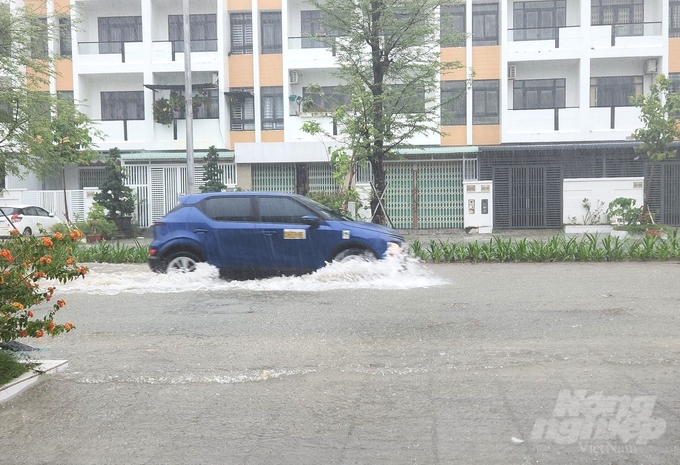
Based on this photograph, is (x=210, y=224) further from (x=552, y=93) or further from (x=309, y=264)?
(x=552, y=93)

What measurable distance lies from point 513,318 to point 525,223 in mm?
19047

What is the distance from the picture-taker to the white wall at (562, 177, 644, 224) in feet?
77.6

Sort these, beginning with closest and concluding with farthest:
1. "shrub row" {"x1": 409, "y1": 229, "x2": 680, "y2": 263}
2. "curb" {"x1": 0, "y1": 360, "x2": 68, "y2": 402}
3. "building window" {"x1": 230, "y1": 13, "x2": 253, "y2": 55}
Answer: "curb" {"x1": 0, "y1": 360, "x2": 68, "y2": 402}
"shrub row" {"x1": 409, "y1": 229, "x2": 680, "y2": 263}
"building window" {"x1": 230, "y1": 13, "x2": 253, "y2": 55}

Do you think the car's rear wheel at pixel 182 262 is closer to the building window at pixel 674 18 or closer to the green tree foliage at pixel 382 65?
the green tree foliage at pixel 382 65

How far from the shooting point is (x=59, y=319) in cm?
848

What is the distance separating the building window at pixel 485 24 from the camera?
27.8 meters

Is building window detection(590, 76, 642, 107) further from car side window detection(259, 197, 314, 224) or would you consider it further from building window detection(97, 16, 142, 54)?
car side window detection(259, 197, 314, 224)

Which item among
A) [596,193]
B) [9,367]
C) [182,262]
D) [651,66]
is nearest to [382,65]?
[182,262]

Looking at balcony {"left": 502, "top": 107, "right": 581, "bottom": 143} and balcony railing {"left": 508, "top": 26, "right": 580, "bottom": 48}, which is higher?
balcony railing {"left": 508, "top": 26, "right": 580, "bottom": 48}

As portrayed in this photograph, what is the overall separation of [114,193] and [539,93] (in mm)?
17086

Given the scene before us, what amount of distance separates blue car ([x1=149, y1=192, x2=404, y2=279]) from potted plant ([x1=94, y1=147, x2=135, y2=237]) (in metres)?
14.0

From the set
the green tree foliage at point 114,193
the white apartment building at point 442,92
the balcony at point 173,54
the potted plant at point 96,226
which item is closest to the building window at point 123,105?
the white apartment building at point 442,92

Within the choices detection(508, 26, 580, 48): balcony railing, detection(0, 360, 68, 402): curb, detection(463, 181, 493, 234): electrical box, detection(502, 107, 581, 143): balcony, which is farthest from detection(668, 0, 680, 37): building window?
detection(0, 360, 68, 402): curb

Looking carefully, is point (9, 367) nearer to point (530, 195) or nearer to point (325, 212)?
point (325, 212)
